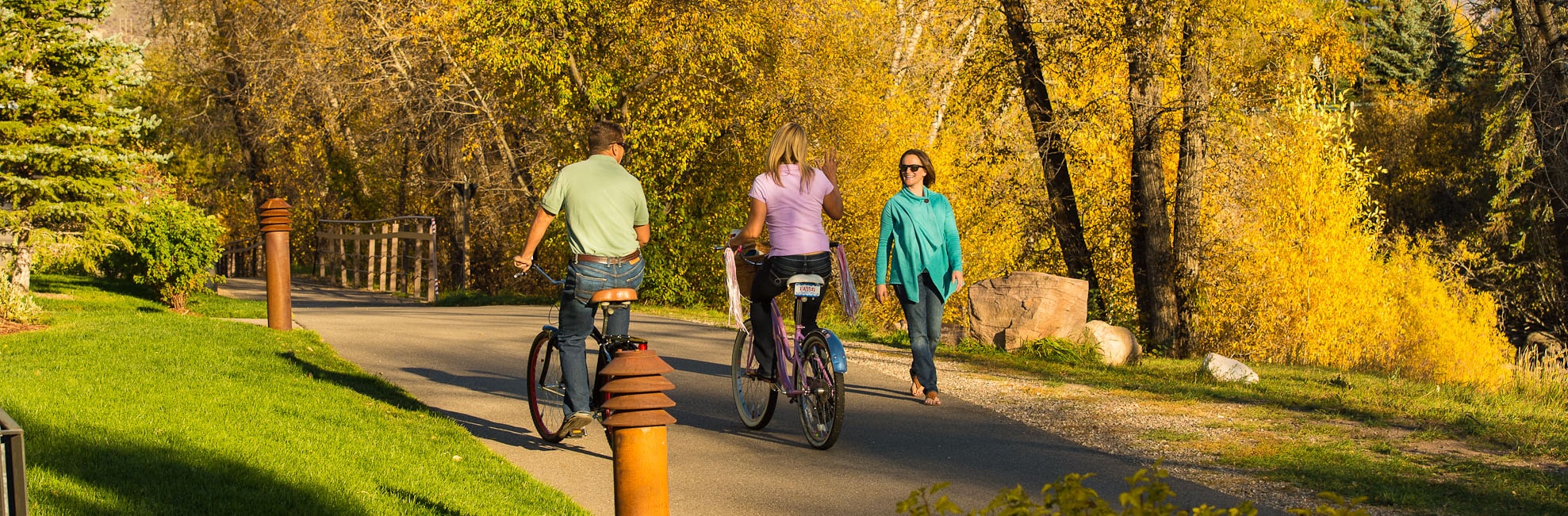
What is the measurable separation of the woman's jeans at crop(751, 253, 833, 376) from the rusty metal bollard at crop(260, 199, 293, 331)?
6977mm

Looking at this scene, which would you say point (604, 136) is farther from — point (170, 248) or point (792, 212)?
point (170, 248)

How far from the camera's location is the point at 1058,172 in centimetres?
1884

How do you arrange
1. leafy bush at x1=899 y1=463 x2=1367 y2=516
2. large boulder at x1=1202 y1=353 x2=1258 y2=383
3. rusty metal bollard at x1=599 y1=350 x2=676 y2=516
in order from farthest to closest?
large boulder at x1=1202 y1=353 x2=1258 y2=383 < rusty metal bollard at x1=599 y1=350 x2=676 y2=516 < leafy bush at x1=899 y1=463 x2=1367 y2=516

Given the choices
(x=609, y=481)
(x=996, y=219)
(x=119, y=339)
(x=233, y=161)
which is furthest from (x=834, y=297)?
(x=233, y=161)

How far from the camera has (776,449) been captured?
293 inches

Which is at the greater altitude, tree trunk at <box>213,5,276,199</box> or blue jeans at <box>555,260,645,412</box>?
tree trunk at <box>213,5,276,199</box>

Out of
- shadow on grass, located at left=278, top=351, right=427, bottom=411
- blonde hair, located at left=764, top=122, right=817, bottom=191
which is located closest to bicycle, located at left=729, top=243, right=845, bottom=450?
blonde hair, located at left=764, top=122, right=817, bottom=191

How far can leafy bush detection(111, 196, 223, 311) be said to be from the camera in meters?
15.9

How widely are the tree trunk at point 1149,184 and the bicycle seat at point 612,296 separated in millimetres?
11153

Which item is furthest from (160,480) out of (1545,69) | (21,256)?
(1545,69)

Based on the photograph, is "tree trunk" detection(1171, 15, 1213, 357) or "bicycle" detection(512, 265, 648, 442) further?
"tree trunk" detection(1171, 15, 1213, 357)

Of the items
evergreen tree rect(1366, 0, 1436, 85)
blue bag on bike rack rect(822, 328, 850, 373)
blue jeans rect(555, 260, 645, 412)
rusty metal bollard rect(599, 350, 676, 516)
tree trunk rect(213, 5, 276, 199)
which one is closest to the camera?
rusty metal bollard rect(599, 350, 676, 516)

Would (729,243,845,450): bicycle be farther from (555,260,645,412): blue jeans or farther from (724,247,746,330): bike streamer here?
(555,260,645,412): blue jeans

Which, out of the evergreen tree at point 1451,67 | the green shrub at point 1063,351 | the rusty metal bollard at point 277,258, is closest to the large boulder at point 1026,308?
the green shrub at point 1063,351
